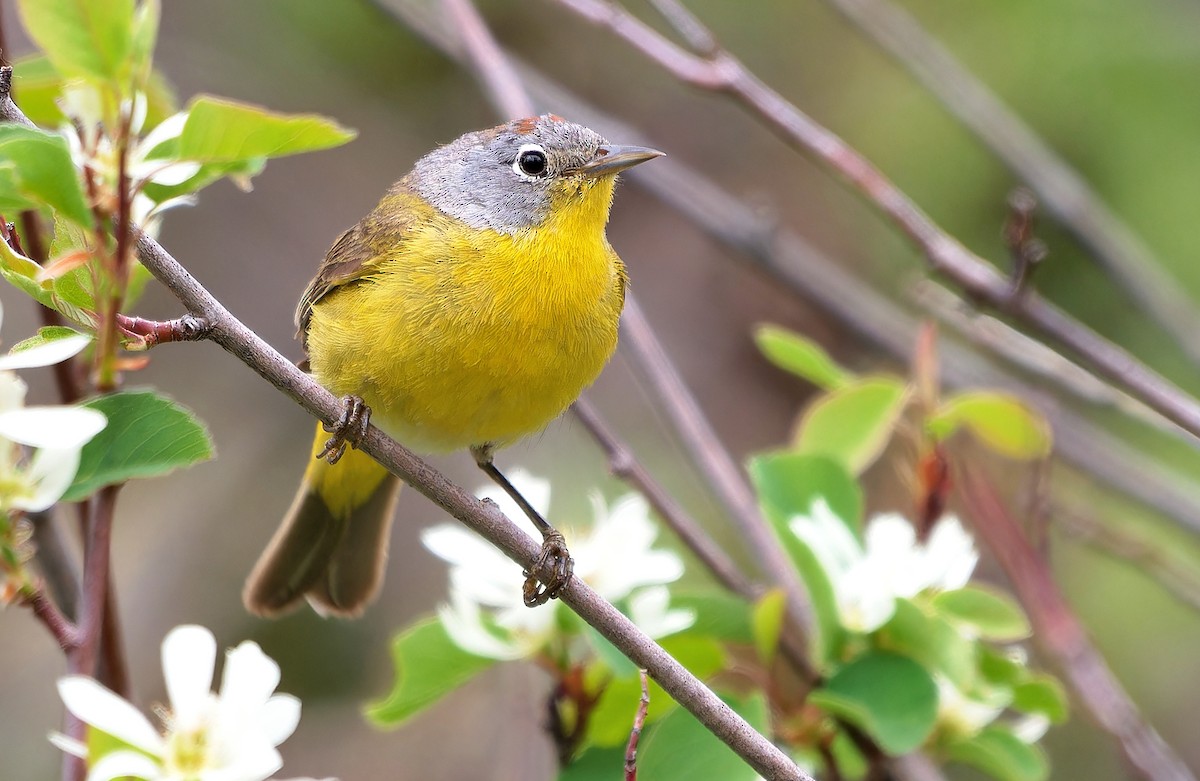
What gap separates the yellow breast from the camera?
290cm

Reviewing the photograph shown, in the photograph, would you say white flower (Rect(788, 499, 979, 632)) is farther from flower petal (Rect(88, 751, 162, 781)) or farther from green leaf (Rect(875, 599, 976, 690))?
flower petal (Rect(88, 751, 162, 781))

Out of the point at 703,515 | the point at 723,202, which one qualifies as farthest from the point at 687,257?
the point at 723,202

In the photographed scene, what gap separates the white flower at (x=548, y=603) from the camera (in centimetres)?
250

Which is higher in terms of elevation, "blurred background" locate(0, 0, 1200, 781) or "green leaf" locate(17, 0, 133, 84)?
"blurred background" locate(0, 0, 1200, 781)

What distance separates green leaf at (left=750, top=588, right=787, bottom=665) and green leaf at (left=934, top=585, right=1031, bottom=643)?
0.32 m

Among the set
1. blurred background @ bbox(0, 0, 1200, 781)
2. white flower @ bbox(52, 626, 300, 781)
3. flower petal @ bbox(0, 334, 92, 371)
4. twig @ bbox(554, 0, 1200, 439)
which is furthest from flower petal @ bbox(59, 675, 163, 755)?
blurred background @ bbox(0, 0, 1200, 781)

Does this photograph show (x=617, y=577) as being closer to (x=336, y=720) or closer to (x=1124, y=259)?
(x=1124, y=259)

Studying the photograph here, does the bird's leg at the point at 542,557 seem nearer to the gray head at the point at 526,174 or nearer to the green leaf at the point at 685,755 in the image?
the green leaf at the point at 685,755

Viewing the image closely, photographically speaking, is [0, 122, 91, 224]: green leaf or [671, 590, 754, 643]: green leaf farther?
[671, 590, 754, 643]: green leaf

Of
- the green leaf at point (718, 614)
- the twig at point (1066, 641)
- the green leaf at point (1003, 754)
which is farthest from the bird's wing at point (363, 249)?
the green leaf at point (1003, 754)

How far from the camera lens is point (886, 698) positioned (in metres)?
2.45

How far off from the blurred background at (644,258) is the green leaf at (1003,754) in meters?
1.83

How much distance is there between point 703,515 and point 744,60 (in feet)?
7.70

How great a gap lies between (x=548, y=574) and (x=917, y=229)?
1.17 m
